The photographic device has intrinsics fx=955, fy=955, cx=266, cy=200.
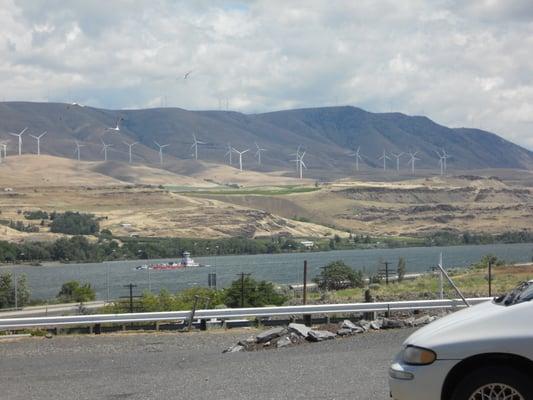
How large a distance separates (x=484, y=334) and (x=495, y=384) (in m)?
0.42

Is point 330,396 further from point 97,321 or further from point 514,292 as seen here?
point 97,321

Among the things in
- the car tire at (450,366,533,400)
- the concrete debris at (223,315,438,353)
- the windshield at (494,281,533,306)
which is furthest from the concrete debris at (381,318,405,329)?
the car tire at (450,366,533,400)

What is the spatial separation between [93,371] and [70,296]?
56598mm

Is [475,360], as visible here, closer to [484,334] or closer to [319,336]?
[484,334]

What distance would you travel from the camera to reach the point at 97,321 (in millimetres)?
22234

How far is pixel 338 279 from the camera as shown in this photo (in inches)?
2442

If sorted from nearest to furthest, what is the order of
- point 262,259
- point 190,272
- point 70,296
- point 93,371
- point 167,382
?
point 167,382 < point 93,371 < point 70,296 < point 190,272 < point 262,259

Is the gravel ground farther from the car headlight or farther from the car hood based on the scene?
the car hood

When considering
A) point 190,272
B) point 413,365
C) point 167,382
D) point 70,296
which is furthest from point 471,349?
point 190,272

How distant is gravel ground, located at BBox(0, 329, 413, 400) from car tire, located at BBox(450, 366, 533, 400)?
320cm

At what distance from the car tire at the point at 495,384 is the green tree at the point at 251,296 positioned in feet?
93.6

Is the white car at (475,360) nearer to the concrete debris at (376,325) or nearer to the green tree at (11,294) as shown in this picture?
the concrete debris at (376,325)

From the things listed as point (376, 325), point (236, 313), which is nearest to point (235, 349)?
point (376, 325)

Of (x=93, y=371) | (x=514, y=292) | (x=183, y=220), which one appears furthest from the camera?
(x=183, y=220)
